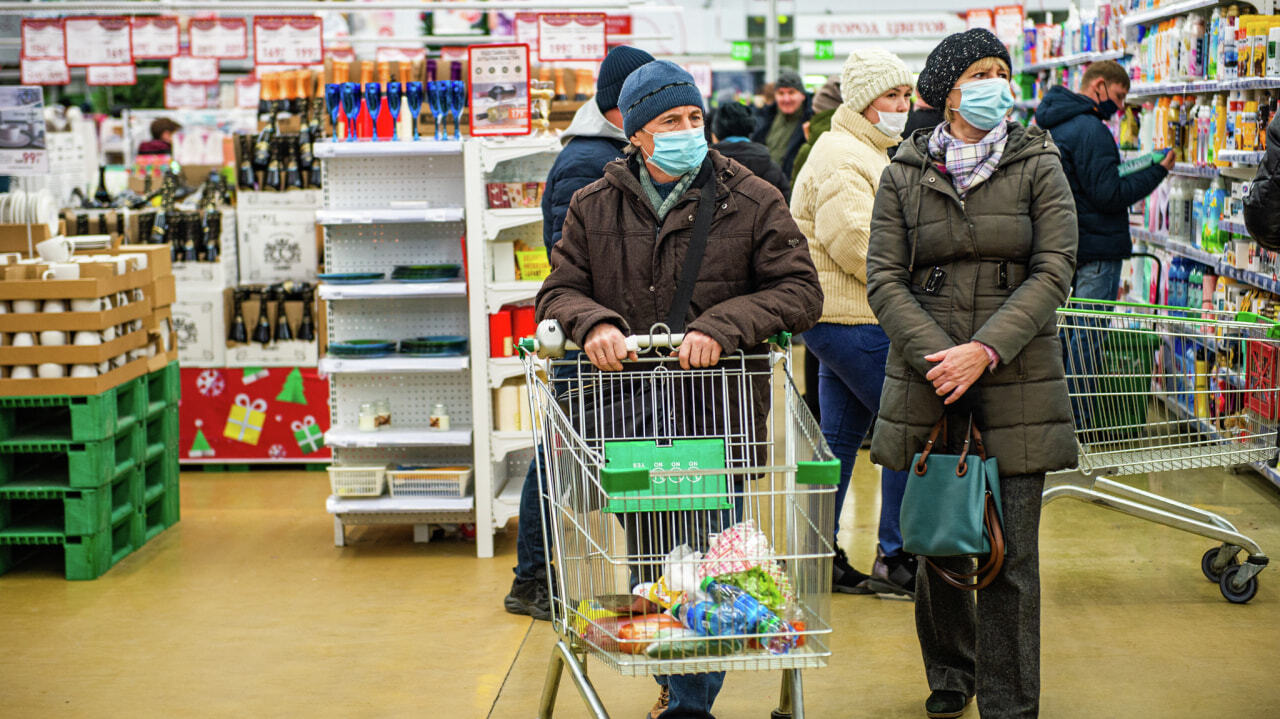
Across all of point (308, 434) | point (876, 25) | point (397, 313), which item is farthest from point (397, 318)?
point (876, 25)

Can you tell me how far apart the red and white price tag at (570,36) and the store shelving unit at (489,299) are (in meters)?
3.24

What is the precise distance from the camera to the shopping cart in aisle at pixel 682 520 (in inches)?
101

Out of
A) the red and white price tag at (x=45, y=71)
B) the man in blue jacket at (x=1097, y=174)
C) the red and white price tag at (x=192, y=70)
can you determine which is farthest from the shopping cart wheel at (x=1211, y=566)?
the red and white price tag at (x=192, y=70)

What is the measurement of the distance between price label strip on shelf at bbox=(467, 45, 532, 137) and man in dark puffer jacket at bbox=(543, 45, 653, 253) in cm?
89

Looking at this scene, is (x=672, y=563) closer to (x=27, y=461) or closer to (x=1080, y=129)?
(x=27, y=461)

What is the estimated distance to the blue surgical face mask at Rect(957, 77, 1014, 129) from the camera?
323 cm

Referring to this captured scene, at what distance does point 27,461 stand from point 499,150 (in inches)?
94.2

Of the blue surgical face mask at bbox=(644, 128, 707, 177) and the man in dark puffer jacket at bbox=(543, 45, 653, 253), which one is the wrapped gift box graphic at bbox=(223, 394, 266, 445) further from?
the blue surgical face mask at bbox=(644, 128, 707, 177)

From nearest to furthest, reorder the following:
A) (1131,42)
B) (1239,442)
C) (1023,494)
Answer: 1. (1023,494)
2. (1239,442)
3. (1131,42)

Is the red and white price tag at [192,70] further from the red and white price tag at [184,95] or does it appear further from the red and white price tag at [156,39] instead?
the red and white price tag at [156,39]

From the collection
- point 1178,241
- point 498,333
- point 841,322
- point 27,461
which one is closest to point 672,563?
point 841,322

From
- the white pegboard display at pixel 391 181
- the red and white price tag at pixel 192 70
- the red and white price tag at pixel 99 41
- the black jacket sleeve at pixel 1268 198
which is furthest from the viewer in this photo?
the red and white price tag at pixel 192 70

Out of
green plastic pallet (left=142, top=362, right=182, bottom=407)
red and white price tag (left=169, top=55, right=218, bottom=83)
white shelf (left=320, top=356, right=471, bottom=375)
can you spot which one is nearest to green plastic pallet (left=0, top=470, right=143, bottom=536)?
green plastic pallet (left=142, top=362, right=182, bottom=407)

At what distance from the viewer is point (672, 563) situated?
2617mm
